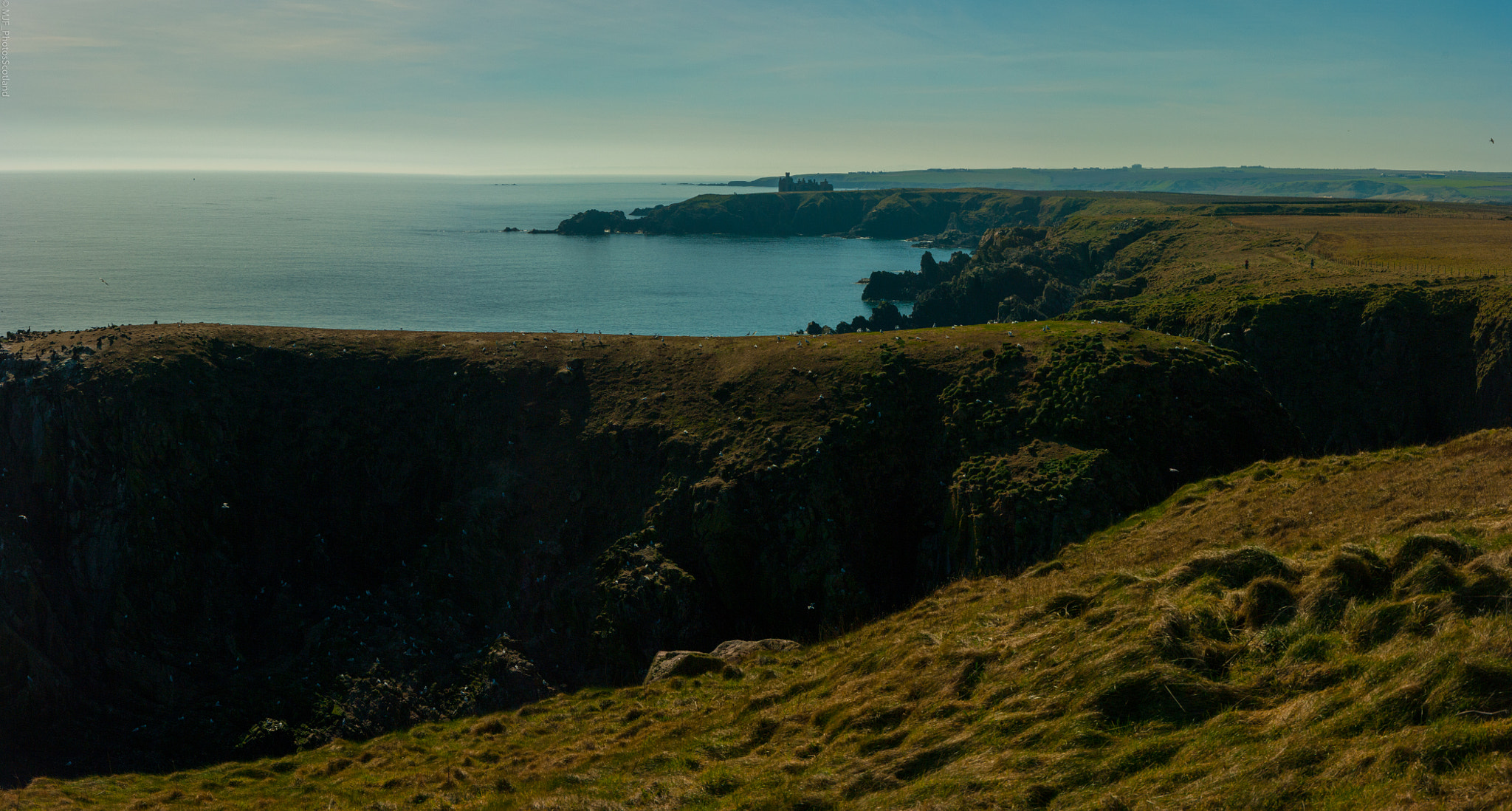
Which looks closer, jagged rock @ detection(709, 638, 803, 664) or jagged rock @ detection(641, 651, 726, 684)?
jagged rock @ detection(641, 651, 726, 684)

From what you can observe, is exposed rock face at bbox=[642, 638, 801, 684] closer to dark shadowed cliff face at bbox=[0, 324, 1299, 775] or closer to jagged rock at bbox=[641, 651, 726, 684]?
jagged rock at bbox=[641, 651, 726, 684]

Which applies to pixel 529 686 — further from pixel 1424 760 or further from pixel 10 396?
pixel 10 396

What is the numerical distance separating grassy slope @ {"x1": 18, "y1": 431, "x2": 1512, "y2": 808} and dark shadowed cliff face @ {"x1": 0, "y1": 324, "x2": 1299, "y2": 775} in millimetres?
7581

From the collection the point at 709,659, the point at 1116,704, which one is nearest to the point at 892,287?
the point at 709,659

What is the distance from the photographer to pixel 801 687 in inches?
789

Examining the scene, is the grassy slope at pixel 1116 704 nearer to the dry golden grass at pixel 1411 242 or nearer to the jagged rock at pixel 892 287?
the dry golden grass at pixel 1411 242

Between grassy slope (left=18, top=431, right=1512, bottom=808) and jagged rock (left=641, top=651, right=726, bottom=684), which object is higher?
grassy slope (left=18, top=431, right=1512, bottom=808)

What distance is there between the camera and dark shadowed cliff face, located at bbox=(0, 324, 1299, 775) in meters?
32.0

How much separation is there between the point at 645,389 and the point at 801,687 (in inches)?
1079

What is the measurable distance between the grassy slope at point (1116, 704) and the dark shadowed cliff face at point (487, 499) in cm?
758

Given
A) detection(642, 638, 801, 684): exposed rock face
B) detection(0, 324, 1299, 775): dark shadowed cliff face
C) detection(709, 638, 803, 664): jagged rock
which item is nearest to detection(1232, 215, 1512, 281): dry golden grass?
detection(0, 324, 1299, 775): dark shadowed cliff face

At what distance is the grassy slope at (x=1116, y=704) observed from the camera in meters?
11.1

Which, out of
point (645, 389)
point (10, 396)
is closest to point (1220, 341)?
point (645, 389)

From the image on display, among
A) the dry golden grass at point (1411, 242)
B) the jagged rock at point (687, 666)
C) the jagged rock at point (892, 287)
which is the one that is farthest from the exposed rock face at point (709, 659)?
the jagged rock at point (892, 287)
